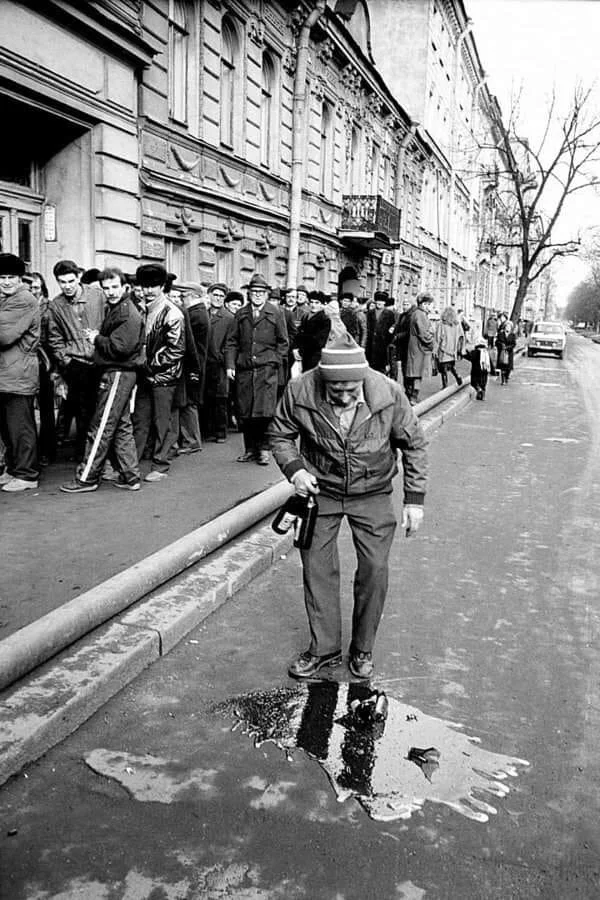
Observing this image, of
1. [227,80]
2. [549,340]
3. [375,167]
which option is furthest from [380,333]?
[549,340]

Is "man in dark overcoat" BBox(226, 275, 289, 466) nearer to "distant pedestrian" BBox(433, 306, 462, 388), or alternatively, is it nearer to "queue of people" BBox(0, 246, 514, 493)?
"queue of people" BBox(0, 246, 514, 493)

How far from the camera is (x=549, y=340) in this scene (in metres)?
41.7

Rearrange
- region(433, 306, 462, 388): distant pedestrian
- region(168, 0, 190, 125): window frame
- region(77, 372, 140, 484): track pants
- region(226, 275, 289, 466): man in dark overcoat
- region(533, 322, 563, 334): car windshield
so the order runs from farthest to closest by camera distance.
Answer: region(533, 322, 563, 334): car windshield, region(433, 306, 462, 388): distant pedestrian, region(168, 0, 190, 125): window frame, region(226, 275, 289, 466): man in dark overcoat, region(77, 372, 140, 484): track pants

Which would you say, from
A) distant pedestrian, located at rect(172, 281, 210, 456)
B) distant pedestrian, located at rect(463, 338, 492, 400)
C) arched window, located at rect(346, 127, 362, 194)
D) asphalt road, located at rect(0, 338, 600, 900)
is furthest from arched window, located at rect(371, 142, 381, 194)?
asphalt road, located at rect(0, 338, 600, 900)

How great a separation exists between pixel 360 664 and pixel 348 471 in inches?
38.0

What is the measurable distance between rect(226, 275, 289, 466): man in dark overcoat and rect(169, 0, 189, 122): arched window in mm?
6224

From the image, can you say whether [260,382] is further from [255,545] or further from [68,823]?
[68,823]

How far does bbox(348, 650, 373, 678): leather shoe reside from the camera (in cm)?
419

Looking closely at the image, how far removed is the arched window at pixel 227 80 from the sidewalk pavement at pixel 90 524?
924cm

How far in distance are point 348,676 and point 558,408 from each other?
45.3 feet

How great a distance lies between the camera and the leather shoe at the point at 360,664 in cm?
419

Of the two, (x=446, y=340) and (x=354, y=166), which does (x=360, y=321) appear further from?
(x=354, y=166)

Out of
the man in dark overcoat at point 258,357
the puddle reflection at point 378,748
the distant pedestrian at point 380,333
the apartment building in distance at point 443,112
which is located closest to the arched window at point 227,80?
the distant pedestrian at point 380,333

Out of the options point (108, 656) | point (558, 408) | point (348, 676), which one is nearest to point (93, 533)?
point (108, 656)
